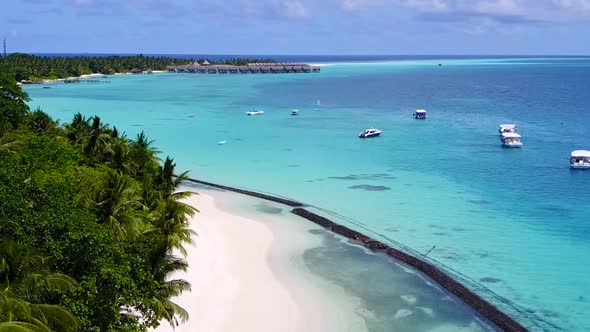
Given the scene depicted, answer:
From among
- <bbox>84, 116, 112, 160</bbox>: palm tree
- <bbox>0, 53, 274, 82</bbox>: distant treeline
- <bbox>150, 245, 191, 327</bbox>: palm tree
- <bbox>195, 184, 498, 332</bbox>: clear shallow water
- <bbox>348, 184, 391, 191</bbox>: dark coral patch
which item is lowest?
<bbox>195, 184, 498, 332</bbox>: clear shallow water

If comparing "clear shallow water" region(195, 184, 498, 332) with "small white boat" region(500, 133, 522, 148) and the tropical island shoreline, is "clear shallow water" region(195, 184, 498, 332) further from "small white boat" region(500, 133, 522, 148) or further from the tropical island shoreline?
"small white boat" region(500, 133, 522, 148)

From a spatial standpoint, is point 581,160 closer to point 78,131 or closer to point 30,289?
point 78,131

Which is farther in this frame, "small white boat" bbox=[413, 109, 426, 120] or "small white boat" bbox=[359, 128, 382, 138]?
"small white boat" bbox=[413, 109, 426, 120]

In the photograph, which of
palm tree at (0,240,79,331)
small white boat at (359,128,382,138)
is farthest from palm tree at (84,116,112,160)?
small white boat at (359,128,382,138)

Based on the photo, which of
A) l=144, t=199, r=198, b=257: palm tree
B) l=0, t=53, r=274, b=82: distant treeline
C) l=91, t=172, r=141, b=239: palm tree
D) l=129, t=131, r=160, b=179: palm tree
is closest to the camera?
l=91, t=172, r=141, b=239: palm tree

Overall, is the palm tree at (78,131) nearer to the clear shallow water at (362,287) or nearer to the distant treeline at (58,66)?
the clear shallow water at (362,287)

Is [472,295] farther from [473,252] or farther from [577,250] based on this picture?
[577,250]
